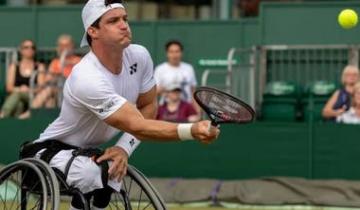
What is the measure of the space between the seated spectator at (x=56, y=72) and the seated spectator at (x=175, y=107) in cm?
119

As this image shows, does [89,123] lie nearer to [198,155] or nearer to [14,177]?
[14,177]

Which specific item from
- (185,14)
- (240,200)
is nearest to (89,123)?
(240,200)

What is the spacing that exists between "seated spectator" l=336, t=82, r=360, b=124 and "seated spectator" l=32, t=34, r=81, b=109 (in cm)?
316

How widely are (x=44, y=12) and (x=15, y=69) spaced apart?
6.12 ft

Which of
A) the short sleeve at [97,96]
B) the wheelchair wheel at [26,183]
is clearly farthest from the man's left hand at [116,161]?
the wheelchair wheel at [26,183]

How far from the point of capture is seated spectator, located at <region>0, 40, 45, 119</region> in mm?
12805

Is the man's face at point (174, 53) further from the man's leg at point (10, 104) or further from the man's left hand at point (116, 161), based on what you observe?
the man's left hand at point (116, 161)

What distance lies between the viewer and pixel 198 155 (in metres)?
11.7

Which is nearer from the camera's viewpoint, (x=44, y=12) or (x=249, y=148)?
(x=249, y=148)

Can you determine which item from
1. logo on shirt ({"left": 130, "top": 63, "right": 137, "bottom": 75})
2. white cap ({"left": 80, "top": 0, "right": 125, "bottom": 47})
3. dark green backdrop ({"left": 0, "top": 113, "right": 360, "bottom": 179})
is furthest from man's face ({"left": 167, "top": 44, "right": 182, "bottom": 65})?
white cap ({"left": 80, "top": 0, "right": 125, "bottom": 47})

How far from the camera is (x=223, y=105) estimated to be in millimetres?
5379

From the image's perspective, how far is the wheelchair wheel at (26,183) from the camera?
5.60m

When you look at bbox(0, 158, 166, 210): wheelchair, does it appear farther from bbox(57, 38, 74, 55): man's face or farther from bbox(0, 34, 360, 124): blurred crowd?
bbox(57, 38, 74, 55): man's face

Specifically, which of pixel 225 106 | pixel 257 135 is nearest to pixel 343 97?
pixel 257 135
